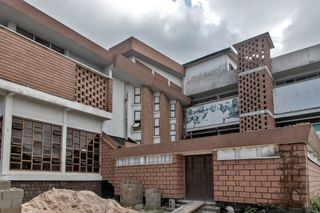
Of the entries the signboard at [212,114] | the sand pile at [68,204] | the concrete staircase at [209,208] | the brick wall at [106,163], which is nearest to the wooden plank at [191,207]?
the concrete staircase at [209,208]

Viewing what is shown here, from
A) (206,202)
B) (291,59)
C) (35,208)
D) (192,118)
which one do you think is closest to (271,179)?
(206,202)

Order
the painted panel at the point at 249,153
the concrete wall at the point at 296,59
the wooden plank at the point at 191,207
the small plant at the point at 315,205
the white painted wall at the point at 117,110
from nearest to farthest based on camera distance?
1. the small plant at the point at 315,205
2. the painted panel at the point at 249,153
3. the wooden plank at the point at 191,207
4. the white painted wall at the point at 117,110
5. the concrete wall at the point at 296,59

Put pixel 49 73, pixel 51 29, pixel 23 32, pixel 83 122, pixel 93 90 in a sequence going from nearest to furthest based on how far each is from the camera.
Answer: pixel 49 73 < pixel 23 32 < pixel 51 29 < pixel 83 122 < pixel 93 90

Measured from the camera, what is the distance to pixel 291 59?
16.7 metres

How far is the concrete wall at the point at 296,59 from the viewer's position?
1602 cm

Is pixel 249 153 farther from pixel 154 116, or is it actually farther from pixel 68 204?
pixel 154 116

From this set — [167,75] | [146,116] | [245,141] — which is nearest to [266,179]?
[245,141]

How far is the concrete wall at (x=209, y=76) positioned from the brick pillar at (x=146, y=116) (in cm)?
385

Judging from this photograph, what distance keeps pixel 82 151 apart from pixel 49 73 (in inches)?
135

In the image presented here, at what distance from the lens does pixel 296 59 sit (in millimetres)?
16531

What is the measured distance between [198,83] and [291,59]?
5.73 m

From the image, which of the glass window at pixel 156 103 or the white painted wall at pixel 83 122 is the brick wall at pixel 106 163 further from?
the glass window at pixel 156 103

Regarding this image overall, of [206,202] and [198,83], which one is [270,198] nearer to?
[206,202]

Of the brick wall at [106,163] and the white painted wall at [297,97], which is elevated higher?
the white painted wall at [297,97]
